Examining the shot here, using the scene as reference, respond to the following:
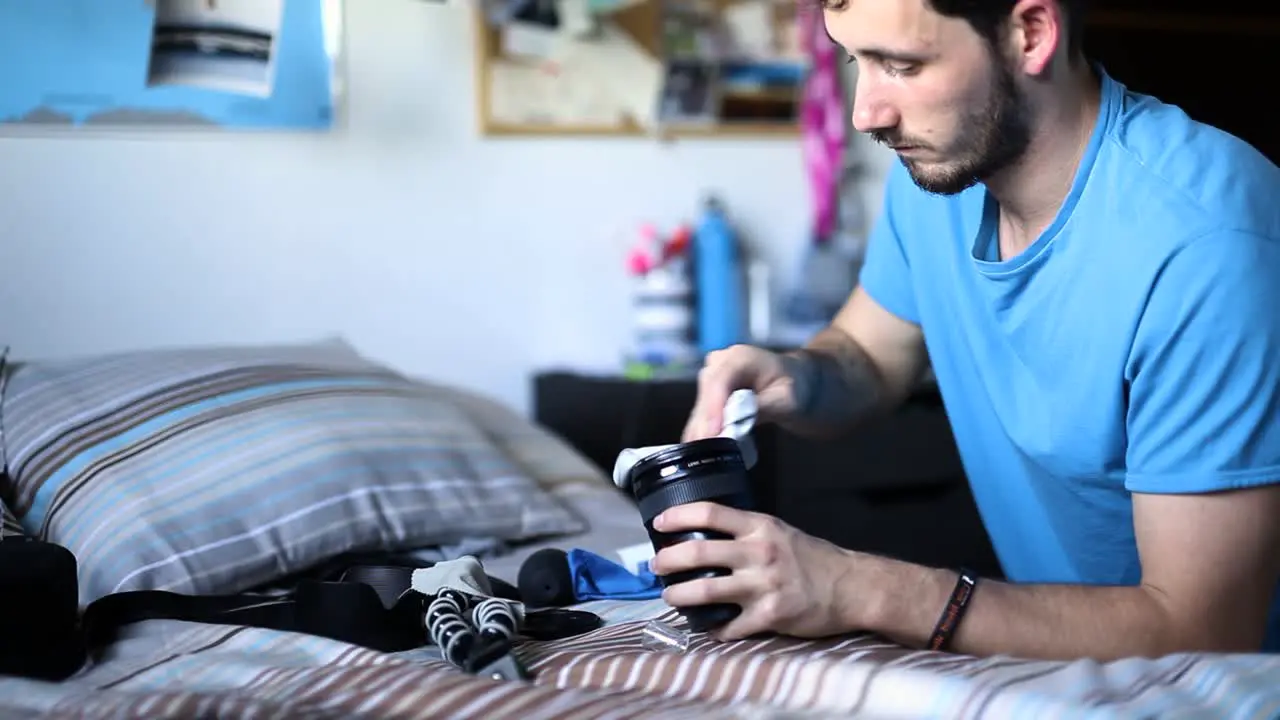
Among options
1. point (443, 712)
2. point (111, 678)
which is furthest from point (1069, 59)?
point (111, 678)

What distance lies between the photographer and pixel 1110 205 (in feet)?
3.59

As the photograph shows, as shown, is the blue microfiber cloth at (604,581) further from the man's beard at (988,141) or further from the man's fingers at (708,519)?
the man's beard at (988,141)

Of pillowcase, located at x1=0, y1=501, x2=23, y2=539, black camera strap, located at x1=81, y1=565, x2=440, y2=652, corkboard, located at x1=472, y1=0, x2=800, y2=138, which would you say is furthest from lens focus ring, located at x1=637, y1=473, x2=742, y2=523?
corkboard, located at x1=472, y1=0, x2=800, y2=138

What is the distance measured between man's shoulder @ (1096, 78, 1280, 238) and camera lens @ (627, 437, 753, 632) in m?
0.41

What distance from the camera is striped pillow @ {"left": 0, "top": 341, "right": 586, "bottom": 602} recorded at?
4.44ft

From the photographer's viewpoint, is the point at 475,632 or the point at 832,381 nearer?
the point at 475,632

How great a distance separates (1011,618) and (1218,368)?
10.0 inches

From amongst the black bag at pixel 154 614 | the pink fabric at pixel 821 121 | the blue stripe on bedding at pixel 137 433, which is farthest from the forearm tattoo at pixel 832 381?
the pink fabric at pixel 821 121

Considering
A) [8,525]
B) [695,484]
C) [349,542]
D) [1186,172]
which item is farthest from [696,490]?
[8,525]

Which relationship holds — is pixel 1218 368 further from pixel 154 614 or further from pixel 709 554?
pixel 154 614

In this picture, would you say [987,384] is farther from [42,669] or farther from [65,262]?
[65,262]

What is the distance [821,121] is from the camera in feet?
9.09

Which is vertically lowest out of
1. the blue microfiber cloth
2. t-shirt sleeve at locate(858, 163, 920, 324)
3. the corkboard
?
the blue microfiber cloth

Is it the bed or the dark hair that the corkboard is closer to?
the bed
